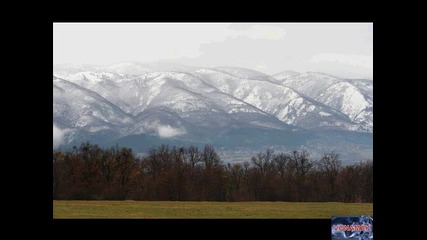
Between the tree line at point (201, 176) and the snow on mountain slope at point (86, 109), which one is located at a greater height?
the snow on mountain slope at point (86, 109)

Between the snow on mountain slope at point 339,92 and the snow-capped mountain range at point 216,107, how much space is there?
0.06 ft

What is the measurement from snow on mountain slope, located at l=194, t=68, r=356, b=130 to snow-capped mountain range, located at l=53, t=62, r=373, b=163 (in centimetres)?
2

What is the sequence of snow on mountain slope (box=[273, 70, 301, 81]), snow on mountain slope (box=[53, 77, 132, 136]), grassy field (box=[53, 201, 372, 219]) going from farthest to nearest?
snow on mountain slope (box=[273, 70, 301, 81]), snow on mountain slope (box=[53, 77, 132, 136]), grassy field (box=[53, 201, 372, 219])

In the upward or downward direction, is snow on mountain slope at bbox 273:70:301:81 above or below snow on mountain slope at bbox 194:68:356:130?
above

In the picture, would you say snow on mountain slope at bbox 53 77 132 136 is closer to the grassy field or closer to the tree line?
the tree line

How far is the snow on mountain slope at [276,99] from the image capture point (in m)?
14.5

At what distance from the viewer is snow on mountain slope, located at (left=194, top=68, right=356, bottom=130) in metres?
14.5

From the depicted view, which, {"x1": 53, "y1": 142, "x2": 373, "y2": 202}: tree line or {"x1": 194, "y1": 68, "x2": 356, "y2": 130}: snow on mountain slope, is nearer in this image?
{"x1": 53, "y1": 142, "x2": 373, "y2": 202}: tree line

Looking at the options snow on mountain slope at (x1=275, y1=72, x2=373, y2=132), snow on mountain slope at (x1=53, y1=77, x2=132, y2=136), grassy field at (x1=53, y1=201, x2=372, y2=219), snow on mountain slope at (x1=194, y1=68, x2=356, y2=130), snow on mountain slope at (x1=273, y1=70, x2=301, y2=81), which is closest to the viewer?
grassy field at (x1=53, y1=201, x2=372, y2=219)

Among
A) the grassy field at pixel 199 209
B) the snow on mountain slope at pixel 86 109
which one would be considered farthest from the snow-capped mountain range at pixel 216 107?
the grassy field at pixel 199 209

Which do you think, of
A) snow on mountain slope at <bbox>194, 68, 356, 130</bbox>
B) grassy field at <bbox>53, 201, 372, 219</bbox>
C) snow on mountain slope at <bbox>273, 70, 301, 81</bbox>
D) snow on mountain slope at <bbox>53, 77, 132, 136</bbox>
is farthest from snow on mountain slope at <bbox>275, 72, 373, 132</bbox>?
snow on mountain slope at <bbox>53, 77, 132, 136</bbox>

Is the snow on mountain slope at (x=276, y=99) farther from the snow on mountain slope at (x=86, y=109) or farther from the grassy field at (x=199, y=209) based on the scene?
the grassy field at (x=199, y=209)

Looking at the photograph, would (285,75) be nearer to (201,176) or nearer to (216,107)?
(216,107)
